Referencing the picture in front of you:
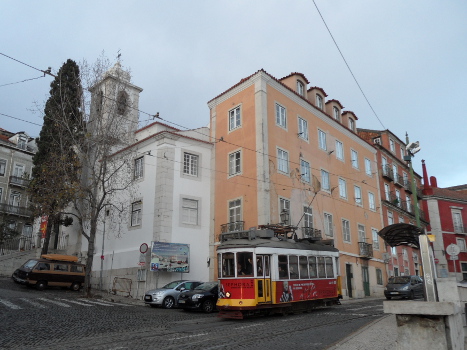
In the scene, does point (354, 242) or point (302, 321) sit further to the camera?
point (354, 242)

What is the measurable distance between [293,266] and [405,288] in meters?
10.6

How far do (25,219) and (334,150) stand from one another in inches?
1206

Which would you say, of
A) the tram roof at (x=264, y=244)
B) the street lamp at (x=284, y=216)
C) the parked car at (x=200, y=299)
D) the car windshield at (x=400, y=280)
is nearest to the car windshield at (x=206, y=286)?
the parked car at (x=200, y=299)

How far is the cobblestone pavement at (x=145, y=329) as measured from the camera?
896 centimetres

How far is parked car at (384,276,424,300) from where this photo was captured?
22938 millimetres

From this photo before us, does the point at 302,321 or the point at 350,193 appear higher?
the point at 350,193

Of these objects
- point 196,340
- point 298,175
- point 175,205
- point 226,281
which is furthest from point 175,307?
point 298,175

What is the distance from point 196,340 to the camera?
9.52m

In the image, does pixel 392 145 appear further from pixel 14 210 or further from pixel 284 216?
pixel 14 210

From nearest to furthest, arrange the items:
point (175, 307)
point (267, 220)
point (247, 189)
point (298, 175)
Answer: point (175, 307) → point (267, 220) → point (247, 189) → point (298, 175)

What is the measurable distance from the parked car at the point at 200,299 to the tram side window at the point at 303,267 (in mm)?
3942

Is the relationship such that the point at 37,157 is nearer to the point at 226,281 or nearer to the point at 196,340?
the point at 226,281

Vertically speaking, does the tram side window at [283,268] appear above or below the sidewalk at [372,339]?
above

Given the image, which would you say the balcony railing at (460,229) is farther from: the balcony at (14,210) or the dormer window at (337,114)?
the balcony at (14,210)
